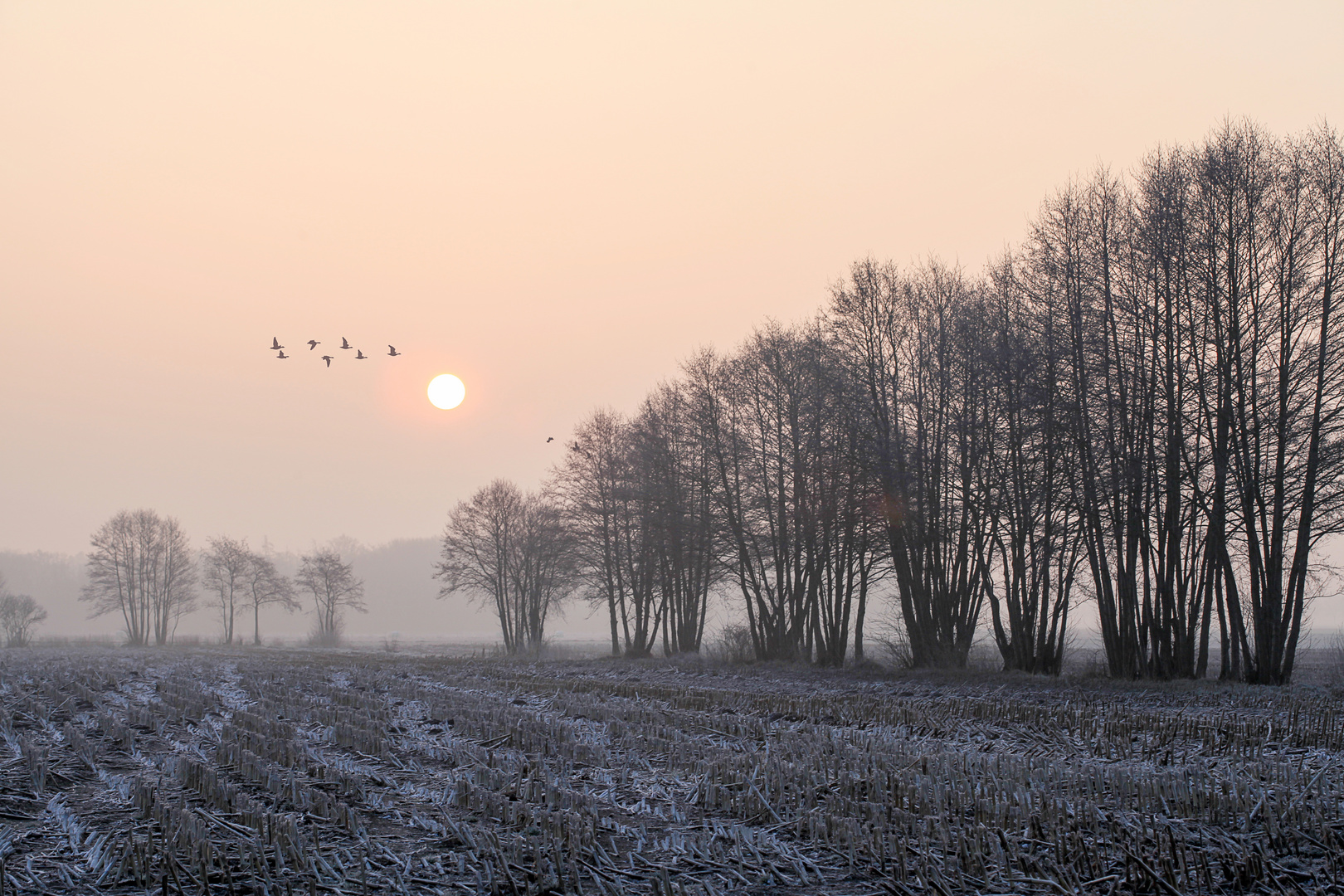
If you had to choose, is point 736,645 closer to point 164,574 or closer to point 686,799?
point 686,799

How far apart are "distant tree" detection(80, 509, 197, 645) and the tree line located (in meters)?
63.8

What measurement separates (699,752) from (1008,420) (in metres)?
17.3

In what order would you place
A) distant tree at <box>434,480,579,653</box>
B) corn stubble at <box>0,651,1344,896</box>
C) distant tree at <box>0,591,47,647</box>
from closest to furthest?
corn stubble at <box>0,651,1344,896</box>, distant tree at <box>434,480,579,653</box>, distant tree at <box>0,591,47,647</box>

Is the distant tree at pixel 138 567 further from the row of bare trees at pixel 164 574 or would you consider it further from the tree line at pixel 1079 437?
the tree line at pixel 1079 437

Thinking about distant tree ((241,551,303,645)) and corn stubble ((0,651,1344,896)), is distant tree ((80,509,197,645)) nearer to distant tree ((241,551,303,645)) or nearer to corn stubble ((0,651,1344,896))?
distant tree ((241,551,303,645))

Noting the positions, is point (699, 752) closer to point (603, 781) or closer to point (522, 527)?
point (603, 781)

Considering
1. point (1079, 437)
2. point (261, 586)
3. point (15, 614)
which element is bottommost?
point (15, 614)

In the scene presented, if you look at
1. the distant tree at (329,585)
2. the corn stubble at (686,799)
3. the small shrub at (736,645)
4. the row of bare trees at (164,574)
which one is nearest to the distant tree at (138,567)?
the row of bare trees at (164,574)

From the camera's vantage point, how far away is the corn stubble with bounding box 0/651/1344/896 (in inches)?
235

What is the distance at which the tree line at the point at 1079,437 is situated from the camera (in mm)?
19953

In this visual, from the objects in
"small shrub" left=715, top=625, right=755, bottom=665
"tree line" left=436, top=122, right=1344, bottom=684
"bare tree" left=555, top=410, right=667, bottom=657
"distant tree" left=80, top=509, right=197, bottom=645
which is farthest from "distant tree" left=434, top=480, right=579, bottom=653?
"distant tree" left=80, top=509, right=197, bottom=645

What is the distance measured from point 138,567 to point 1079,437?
80.9 meters

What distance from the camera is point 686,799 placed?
838 cm

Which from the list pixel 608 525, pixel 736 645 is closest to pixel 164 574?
pixel 608 525
